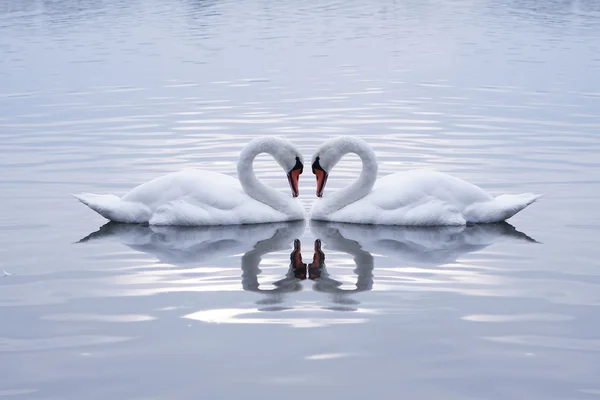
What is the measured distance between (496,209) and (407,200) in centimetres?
117

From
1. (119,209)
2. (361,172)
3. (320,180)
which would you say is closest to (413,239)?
(361,172)

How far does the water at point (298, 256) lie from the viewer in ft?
28.3

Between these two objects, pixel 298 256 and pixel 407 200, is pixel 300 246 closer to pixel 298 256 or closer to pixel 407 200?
pixel 298 256

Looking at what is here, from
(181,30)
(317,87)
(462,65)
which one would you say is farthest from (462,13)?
(317,87)

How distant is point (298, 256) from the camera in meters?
12.6

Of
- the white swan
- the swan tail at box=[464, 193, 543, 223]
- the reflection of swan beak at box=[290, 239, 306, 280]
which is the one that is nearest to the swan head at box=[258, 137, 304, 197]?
the white swan

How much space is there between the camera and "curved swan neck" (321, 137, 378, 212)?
14.2m

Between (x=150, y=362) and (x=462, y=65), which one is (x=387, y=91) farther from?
(x=150, y=362)

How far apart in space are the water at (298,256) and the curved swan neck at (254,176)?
0.45 meters

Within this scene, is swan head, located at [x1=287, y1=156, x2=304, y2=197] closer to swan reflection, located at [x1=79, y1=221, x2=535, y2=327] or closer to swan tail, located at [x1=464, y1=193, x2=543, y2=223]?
swan reflection, located at [x1=79, y1=221, x2=535, y2=327]

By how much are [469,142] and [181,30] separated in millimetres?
31911

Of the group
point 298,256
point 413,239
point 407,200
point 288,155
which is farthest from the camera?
point 288,155

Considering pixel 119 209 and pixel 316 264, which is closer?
pixel 316 264

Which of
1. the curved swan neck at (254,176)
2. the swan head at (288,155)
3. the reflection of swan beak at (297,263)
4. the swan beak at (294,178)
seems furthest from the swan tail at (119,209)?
the reflection of swan beak at (297,263)
